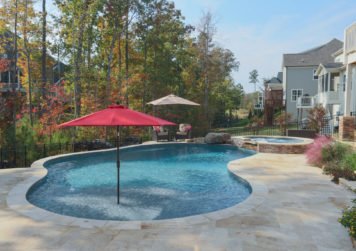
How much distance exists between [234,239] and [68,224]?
277 centimetres

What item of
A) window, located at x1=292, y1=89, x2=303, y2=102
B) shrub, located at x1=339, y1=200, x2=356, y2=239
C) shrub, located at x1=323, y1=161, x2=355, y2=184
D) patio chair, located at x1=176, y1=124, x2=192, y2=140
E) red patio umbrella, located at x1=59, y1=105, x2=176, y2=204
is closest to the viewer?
shrub, located at x1=339, y1=200, x2=356, y2=239

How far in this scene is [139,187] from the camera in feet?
28.3

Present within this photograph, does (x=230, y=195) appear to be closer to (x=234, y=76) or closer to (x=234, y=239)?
(x=234, y=239)

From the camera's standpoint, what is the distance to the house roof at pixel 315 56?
109 ft

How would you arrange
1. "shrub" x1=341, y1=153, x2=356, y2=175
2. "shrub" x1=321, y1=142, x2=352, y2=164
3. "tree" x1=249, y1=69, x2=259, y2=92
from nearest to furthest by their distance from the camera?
"shrub" x1=341, y1=153, x2=356, y2=175 < "shrub" x1=321, y1=142, x2=352, y2=164 < "tree" x1=249, y1=69, x2=259, y2=92

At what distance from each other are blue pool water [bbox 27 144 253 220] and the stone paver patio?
128 centimetres

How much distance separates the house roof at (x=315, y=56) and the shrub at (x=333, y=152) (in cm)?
2544

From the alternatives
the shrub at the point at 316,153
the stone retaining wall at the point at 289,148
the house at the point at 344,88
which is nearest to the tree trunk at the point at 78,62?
the stone retaining wall at the point at 289,148

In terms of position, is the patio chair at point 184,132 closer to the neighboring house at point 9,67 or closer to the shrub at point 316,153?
the neighboring house at point 9,67

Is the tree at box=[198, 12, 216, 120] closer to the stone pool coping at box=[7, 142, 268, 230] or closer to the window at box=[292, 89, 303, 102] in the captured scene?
the window at box=[292, 89, 303, 102]

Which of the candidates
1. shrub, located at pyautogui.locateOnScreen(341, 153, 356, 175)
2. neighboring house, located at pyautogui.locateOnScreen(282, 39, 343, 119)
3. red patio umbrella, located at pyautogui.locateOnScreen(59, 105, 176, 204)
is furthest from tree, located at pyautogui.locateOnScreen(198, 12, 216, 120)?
red patio umbrella, located at pyautogui.locateOnScreen(59, 105, 176, 204)

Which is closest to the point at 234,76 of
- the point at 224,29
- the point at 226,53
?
the point at 226,53

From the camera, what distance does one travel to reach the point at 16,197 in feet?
21.5

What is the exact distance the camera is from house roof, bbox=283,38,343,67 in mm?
33188
